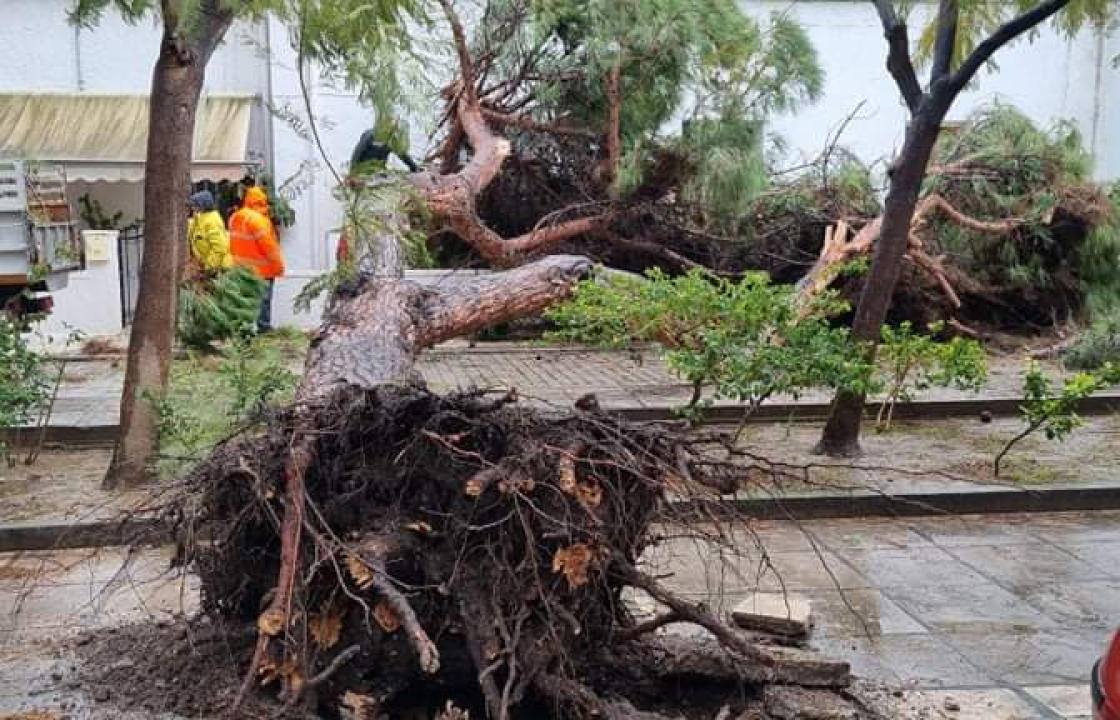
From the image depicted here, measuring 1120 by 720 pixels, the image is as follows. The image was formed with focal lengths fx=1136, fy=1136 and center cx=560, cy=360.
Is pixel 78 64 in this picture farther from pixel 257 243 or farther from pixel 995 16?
pixel 995 16

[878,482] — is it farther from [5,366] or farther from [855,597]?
[5,366]

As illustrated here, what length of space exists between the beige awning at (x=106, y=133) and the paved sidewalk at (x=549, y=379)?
3.91m

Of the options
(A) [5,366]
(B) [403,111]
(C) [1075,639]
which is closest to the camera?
(B) [403,111]

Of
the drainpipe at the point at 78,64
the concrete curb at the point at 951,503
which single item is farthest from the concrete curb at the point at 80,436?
the drainpipe at the point at 78,64

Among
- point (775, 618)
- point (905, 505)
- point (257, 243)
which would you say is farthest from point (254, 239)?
point (775, 618)

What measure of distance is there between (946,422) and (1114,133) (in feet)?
40.0

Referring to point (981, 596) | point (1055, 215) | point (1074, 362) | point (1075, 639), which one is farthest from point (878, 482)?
point (1055, 215)

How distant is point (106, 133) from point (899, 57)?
1207 centimetres

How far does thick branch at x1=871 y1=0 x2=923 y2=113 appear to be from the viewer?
7.97m

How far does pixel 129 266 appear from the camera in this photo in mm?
16391

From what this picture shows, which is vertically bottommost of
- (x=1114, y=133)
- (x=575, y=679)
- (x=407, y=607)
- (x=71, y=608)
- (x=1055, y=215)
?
(x=71, y=608)

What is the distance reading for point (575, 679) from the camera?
403 centimetres

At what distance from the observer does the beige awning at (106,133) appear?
15.5 meters

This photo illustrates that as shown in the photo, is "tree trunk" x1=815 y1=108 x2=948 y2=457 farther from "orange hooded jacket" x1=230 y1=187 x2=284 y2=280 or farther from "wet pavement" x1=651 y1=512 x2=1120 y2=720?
"orange hooded jacket" x1=230 y1=187 x2=284 y2=280
